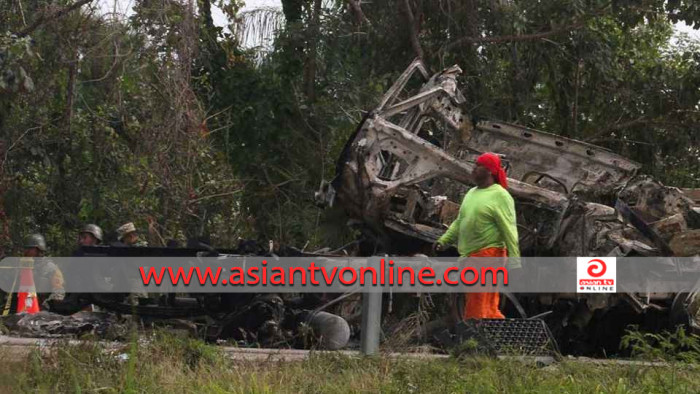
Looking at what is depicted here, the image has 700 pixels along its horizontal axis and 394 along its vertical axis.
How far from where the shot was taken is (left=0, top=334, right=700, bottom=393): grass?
619 centimetres

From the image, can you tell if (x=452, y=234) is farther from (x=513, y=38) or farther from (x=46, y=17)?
(x=513, y=38)

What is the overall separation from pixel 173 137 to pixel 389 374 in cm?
752

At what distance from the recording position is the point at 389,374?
21.6 ft

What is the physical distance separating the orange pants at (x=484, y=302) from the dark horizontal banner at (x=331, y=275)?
15cm

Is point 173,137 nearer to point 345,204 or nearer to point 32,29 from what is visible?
point 32,29

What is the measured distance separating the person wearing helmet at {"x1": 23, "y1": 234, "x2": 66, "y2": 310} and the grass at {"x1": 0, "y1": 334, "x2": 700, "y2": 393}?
3.23 metres

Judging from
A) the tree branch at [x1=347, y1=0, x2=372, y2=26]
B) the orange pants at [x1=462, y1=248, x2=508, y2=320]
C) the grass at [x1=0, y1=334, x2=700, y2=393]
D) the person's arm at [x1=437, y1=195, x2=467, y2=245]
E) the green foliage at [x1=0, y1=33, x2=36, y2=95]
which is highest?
the tree branch at [x1=347, y1=0, x2=372, y2=26]

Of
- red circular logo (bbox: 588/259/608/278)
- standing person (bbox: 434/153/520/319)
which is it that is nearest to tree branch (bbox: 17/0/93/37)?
standing person (bbox: 434/153/520/319)

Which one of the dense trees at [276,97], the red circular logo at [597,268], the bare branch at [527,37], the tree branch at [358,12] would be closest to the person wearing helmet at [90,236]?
the dense trees at [276,97]

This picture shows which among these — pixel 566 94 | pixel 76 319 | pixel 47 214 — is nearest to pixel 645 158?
pixel 566 94

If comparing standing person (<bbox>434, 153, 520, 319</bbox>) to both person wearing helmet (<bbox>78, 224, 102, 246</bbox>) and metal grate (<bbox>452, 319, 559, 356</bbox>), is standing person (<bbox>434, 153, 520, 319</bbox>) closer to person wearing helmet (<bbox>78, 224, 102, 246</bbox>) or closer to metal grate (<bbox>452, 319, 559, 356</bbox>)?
metal grate (<bbox>452, 319, 559, 356</bbox>)

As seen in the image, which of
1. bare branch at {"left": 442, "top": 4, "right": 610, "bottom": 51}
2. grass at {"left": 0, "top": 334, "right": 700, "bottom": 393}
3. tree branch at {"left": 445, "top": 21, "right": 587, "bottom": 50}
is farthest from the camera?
tree branch at {"left": 445, "top": 21, "right": 587, "bottom": 50}

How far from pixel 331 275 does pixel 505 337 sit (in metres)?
2.02

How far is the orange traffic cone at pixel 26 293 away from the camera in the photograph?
984cm
